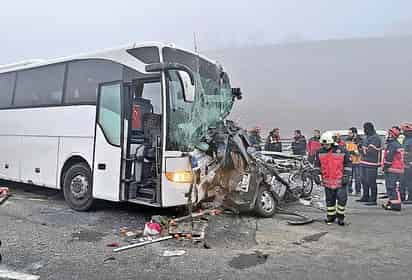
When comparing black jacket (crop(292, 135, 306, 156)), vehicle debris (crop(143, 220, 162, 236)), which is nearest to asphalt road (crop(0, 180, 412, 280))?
vehicle debris (crop(143, 220, 162, 236))

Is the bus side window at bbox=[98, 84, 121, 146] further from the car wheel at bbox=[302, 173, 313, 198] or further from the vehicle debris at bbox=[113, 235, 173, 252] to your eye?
the car wheel at bbox=[302, 173, 313, 198]

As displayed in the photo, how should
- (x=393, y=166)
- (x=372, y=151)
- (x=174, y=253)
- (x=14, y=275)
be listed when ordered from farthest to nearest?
1. (x=372, y=151)
2. (x=393, y=166)
3. (x=174, y=253)
4. (x=14, y=275)

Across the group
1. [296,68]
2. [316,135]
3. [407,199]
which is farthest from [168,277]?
[296,68]

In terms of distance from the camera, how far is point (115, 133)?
661cm

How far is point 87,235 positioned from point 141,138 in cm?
175

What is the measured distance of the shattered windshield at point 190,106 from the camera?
6.04 metres

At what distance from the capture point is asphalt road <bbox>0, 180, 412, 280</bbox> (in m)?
4.20

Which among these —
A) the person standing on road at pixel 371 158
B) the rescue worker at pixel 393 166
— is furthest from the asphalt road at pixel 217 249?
the person standing on road at pixel 371 158

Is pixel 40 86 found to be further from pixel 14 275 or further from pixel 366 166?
pixel 366 166

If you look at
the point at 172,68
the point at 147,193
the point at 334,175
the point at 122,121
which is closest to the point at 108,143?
the point at 122,121

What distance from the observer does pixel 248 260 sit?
15.0 ft

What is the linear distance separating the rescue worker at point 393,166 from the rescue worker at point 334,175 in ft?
Answer: 6.38

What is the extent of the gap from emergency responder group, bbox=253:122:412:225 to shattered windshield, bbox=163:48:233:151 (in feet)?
6.33

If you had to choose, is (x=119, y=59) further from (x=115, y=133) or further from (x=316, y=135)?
(x=316, y=135)
